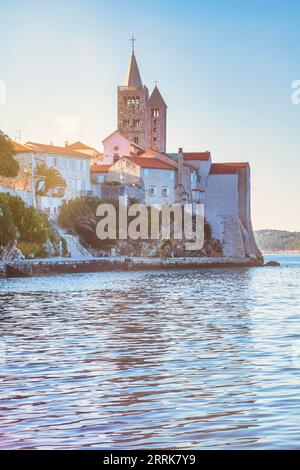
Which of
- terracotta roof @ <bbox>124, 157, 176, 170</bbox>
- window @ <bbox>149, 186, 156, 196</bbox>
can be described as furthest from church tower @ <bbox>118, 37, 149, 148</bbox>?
window @ <bbox>149, 186, 156, 196</bbox>

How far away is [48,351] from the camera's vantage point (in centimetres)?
1412

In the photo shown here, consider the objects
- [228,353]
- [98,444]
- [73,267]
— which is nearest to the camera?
[98,444]

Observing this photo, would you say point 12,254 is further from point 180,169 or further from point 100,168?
point 180,169

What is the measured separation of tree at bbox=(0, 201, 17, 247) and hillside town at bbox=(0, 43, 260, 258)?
9.64 m

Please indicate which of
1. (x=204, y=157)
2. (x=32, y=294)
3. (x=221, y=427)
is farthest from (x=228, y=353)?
(x=204, y=157)

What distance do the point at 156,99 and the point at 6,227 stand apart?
157 feet

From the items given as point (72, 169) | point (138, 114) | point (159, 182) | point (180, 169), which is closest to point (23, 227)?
point (72, 169)

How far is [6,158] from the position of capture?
178 ft

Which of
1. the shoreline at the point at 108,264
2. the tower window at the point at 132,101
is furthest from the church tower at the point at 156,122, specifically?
the shoreline at the point at 108,264

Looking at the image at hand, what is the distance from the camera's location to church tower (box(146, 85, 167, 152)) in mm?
92562

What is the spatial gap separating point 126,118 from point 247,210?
1830 cm

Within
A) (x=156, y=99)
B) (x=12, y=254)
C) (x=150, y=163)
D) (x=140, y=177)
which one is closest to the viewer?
(x=12, y=254)
